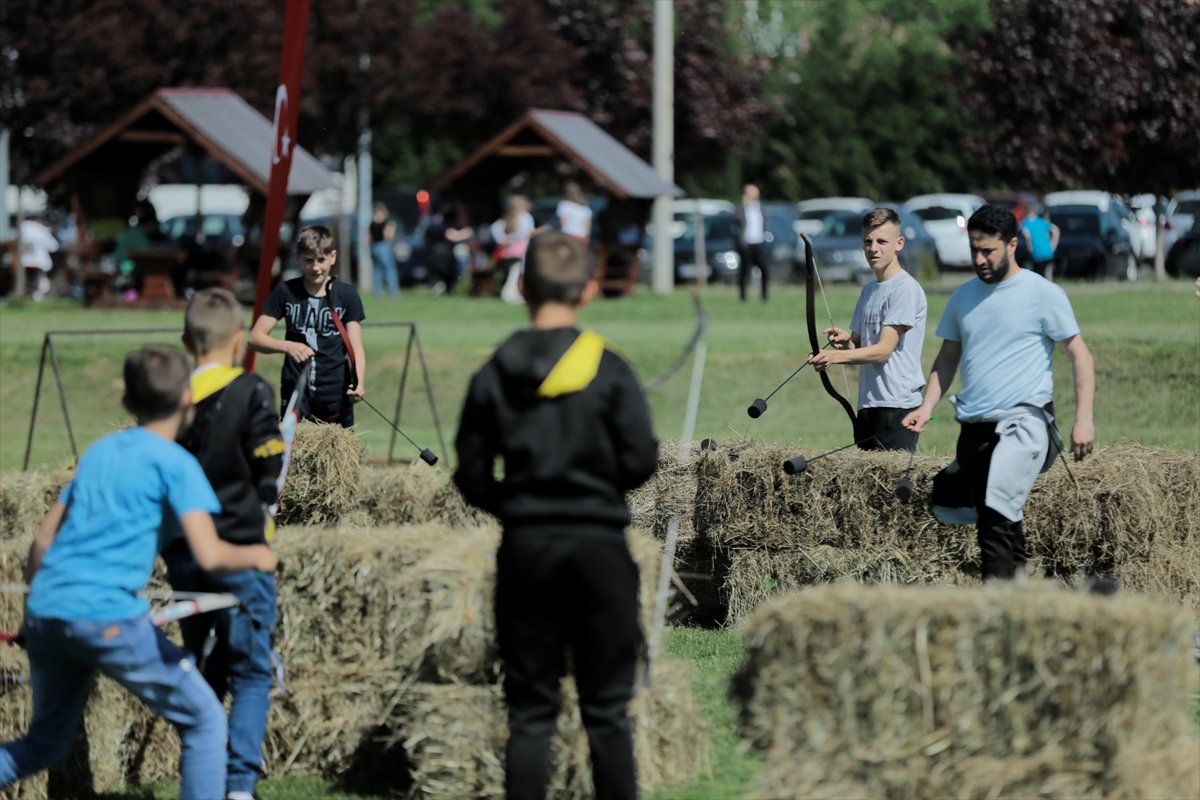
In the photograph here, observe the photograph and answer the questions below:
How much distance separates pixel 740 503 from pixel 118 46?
81.6 ft

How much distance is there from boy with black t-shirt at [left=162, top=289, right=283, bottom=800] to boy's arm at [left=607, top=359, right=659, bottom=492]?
4.20 feet

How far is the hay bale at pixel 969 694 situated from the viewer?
14.4 feet

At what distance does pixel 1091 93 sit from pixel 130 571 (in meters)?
27.3

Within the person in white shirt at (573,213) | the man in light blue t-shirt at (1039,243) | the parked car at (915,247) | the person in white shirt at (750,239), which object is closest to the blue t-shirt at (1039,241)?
the man in light blue t-shirt at (1039,243)

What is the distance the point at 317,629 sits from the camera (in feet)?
18.6

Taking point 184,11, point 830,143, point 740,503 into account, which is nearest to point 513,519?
point 740,503

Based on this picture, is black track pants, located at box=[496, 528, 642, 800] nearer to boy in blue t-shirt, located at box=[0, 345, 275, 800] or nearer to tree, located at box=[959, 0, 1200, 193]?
boy in blue t-shirt, located at box=[0, 345, 275, 800]

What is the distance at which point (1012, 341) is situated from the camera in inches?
259

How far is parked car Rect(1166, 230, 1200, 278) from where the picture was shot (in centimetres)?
3091

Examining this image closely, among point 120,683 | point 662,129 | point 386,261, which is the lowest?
point 120,683

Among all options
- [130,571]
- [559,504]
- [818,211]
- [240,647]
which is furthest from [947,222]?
[130,571]

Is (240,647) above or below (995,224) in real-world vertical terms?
below

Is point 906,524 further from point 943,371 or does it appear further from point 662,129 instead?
point 662,129

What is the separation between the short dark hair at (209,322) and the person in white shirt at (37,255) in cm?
2698
